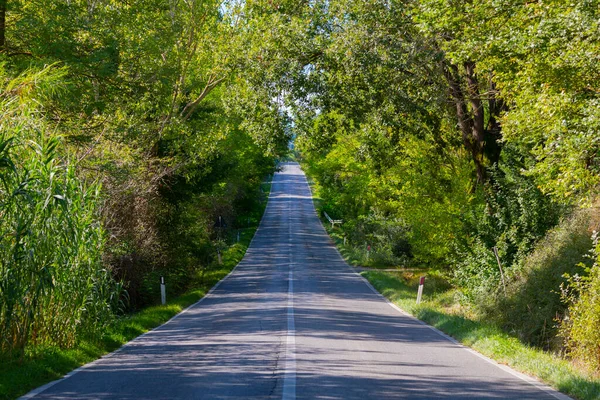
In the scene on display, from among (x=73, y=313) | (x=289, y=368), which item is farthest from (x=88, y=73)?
(x=289, y=368)

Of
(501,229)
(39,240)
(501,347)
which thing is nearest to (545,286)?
(501,229)

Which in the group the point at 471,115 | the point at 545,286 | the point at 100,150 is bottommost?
the point at 545,286

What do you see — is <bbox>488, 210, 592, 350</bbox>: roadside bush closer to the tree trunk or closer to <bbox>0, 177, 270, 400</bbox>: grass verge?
the tree trunk

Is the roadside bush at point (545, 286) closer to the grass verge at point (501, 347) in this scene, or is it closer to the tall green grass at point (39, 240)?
the grass verge at point (501, 347)

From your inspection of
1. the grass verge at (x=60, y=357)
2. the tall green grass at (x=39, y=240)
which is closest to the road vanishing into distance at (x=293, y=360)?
the grass verge at (x=60, y=357)

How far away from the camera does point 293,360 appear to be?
10.1 meters

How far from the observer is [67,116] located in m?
15.7

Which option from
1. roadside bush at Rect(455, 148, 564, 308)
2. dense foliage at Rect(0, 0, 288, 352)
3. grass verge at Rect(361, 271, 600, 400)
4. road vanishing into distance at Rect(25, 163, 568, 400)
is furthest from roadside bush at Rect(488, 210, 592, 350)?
dense foliage at Rect(0, 0, 288, 352)

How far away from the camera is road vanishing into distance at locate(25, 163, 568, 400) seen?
26.1ft

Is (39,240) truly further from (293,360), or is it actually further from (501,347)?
(501,347)

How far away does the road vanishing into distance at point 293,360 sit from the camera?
26.1ft

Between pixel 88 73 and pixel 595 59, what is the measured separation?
10.6 meters

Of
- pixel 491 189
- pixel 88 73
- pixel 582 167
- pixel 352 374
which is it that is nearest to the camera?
pixel 352 374

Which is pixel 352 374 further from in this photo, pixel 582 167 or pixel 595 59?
pixel 595 59
